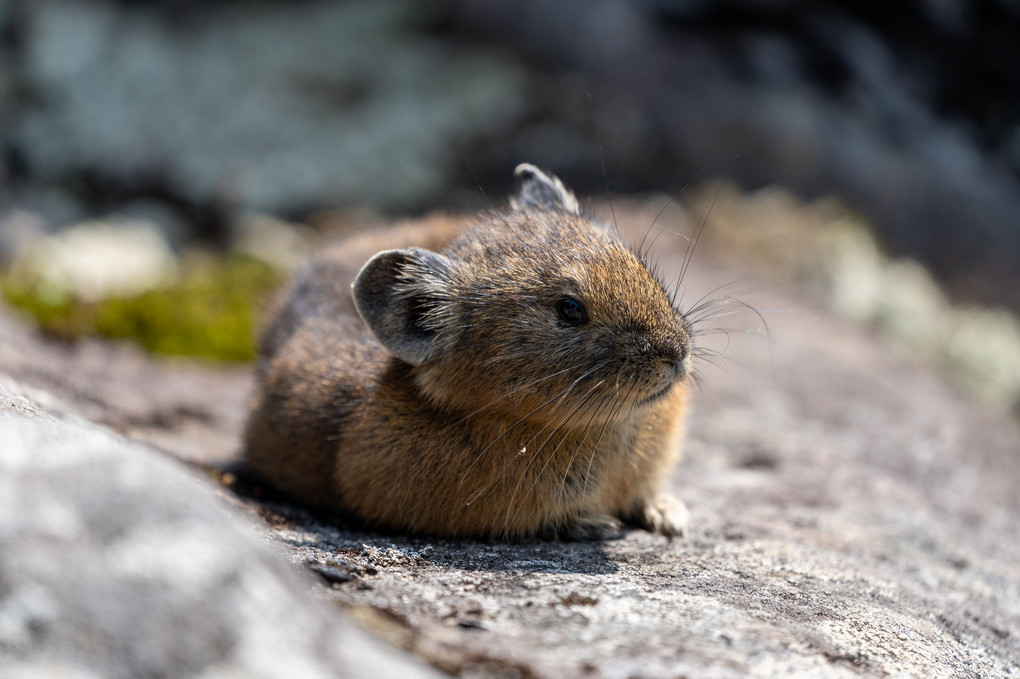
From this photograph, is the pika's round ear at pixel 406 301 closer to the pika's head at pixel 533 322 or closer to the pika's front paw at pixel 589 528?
the pika's head at pixel 533 322

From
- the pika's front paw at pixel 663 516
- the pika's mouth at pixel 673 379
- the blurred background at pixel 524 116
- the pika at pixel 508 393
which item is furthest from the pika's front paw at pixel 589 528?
the blurred background at pixel 524 116

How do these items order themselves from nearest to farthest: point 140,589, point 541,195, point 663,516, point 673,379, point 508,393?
point 140,589 < point 673,379 < point 508,393 < point 663,516 < point 541,195

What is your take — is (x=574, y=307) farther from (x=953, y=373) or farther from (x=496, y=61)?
(x=496, y=61)

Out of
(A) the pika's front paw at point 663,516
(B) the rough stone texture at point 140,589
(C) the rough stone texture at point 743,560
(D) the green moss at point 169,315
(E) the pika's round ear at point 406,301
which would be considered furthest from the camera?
(D) the green moss at point 169,315

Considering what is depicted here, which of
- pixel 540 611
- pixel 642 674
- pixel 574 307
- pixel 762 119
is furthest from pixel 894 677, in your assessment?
pixel 762 119

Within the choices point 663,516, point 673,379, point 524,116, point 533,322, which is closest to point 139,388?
point 533,322

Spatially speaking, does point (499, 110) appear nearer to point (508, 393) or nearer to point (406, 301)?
point (406, 301)
